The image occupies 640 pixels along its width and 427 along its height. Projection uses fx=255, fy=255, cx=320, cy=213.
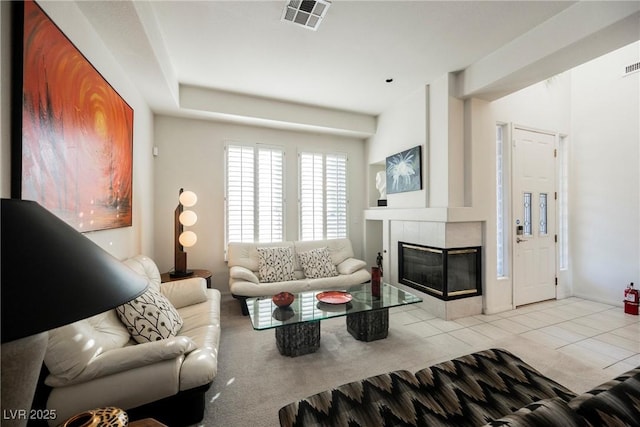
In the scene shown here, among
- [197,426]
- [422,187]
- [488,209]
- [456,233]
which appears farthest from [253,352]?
[488,209]

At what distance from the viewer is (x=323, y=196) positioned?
15.5 feet

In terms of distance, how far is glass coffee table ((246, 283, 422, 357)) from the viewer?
2242 millimetres

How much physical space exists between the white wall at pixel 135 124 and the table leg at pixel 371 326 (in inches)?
97.0

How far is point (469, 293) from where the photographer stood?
3.32 metres

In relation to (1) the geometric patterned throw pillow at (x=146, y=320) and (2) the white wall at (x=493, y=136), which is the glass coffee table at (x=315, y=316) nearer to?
(1) the geometric patterned throw pillow at (x=146, y=320)

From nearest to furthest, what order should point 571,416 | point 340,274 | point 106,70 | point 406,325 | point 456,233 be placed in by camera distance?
point 571,416
point 106,70
point 406,325
point 456,233
point 340,274

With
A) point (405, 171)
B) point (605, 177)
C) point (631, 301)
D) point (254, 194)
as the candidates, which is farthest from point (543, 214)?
point (254, 194)

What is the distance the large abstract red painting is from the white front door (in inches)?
184

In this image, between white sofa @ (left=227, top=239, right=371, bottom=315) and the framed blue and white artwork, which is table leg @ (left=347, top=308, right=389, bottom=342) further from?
the framed blue and white artwork

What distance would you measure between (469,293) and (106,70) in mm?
4528

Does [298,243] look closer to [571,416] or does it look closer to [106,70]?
[106,70]

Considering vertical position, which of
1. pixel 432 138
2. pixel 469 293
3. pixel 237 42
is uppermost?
pixel 237 42

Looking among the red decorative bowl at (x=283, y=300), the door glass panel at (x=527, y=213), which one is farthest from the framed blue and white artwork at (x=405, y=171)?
the red decorative bowl at (x=283, y=300)

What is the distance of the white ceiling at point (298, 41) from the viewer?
6.96ft
